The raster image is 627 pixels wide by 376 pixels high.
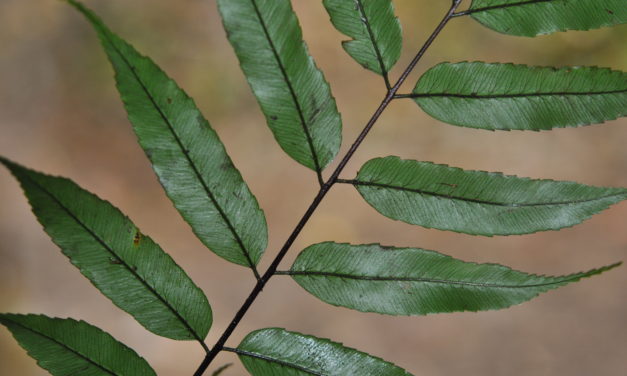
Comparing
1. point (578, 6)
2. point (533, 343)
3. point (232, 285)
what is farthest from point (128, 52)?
point (533, 343)

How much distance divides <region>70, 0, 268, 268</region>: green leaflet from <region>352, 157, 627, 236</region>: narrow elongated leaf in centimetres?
24

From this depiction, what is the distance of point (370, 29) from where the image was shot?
109 centimetres

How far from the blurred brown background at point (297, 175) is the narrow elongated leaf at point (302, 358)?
2.24m

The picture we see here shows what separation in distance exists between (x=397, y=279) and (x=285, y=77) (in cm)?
39

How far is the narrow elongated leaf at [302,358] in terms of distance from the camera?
41.8 inches

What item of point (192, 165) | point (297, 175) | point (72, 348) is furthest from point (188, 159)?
point (297, 175)

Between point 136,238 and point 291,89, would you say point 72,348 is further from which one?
point 291,89

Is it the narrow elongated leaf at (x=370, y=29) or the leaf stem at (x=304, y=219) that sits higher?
the narrow elongated leaf at (x=370, y=29)

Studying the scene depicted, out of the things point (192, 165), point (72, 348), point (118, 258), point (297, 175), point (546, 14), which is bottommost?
point (72, 348)

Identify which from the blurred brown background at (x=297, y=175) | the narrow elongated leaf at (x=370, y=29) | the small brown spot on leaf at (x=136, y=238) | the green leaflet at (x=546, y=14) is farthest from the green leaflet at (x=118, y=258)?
the blurred brown background at (x=297, y=175)

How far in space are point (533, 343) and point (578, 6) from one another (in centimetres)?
263

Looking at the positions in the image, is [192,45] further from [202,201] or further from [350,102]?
[202,201]

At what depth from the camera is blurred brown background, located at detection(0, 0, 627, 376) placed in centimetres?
334

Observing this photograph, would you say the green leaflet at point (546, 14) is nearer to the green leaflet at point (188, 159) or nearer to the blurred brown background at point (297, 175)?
the green leaflet at point (188, 159)
